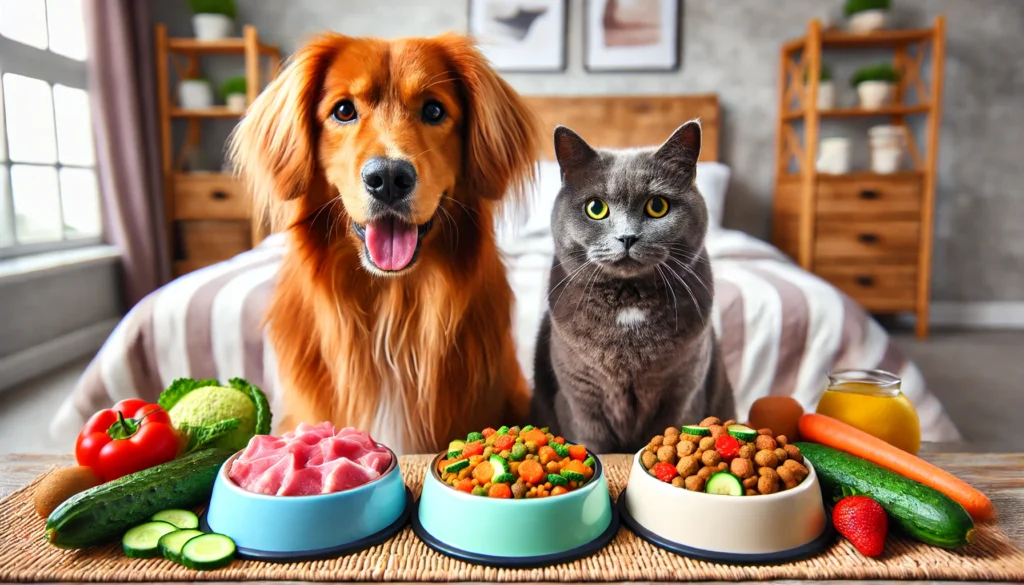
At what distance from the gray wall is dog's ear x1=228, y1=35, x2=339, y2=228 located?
11.9 ft

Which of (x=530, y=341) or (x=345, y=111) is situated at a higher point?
(x=345, y=111)

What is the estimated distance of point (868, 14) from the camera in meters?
4.00

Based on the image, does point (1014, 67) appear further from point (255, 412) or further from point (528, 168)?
point (255, 412)

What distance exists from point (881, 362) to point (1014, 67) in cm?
368

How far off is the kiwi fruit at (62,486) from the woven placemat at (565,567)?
5 cm

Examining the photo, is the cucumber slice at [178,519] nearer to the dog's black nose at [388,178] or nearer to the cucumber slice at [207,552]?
the cucumber slice at [207,552]

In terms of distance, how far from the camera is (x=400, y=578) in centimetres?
68

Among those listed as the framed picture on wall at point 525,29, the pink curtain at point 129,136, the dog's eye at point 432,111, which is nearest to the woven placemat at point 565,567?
the dog's eye at point 432,111

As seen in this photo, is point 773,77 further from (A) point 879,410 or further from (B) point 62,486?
(B) point 62,486

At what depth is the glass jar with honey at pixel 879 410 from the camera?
0.88 metres

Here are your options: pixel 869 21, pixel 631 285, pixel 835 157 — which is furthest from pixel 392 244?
pixel 869 21

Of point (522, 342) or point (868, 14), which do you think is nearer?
point (522, 342)

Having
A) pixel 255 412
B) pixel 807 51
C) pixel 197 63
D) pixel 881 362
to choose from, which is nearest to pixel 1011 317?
pixel 807 51

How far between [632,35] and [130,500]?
14.2ft
